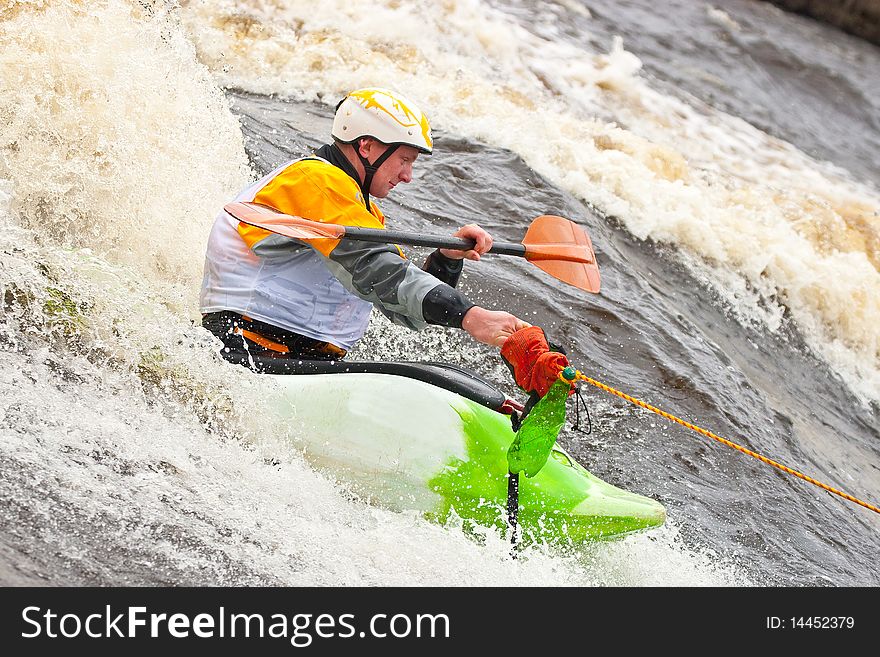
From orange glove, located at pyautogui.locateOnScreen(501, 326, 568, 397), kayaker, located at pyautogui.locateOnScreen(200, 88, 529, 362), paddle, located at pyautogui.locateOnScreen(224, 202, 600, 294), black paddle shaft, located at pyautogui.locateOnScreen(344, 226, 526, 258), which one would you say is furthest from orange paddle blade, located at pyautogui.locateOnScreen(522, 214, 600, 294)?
orange glove, located at pyautogui.locateOnScreen(501, 326, 568, 397)

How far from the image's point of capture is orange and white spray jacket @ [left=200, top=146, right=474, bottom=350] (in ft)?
10.6

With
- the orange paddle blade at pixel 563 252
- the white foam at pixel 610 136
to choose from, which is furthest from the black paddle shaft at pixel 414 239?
the white foam at pixel 610 136

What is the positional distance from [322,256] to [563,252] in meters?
0.96

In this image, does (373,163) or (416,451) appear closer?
(416,451)

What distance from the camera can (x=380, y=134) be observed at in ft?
11.5

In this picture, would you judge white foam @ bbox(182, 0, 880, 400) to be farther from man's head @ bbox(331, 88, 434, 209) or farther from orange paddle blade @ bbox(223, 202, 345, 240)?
orange paddle blade @ bbox(223, 202, 345, 240)

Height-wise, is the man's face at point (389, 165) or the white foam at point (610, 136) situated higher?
the man's face at point (389, 165)

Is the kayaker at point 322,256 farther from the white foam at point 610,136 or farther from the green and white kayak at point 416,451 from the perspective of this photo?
the white foam at point 610,136

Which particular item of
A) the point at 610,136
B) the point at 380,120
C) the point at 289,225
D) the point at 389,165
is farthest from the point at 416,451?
the point at 610,136

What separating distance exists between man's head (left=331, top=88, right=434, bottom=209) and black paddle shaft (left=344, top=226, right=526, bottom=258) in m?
0.35

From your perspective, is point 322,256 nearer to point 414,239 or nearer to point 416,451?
point 414,239

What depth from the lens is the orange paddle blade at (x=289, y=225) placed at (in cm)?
321

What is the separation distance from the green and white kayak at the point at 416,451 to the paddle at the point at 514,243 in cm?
54
